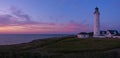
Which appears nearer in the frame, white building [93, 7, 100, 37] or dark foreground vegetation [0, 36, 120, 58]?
dark foreground vegetation [0, 36, 120, 58]

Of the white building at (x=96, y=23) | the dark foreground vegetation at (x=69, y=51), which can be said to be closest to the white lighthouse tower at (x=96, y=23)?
the white building at (x=96, y=23)

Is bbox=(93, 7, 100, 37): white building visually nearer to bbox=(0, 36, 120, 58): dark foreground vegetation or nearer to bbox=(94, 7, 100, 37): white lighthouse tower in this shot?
bbox=(94, 7, 100, 37): white lighthouse tower

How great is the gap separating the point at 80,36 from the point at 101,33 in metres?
6.11

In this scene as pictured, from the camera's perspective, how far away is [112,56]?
21344 mm

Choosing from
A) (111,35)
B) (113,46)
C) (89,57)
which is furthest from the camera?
(111,35)

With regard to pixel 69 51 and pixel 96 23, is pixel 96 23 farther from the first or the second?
pixel 69 51

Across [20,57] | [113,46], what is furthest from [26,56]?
[113,46]

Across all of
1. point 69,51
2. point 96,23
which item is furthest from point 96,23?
point 69,51

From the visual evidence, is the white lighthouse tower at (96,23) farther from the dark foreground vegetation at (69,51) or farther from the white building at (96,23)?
the dark foreground vegetation at (69,51)

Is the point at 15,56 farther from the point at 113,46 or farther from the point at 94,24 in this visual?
the point at 94,24

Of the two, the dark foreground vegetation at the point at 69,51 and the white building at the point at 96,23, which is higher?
the white building at the point at 96,23

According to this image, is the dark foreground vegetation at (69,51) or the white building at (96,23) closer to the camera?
the dark foreground vegetation at (69,51)

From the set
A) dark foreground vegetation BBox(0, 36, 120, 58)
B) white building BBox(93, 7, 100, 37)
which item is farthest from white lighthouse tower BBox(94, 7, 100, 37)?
dark foreground vegetation BBox(0, 36, 120, 58)

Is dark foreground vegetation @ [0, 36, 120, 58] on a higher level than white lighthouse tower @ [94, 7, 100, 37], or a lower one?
lower
